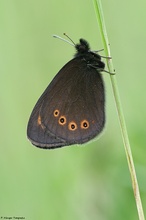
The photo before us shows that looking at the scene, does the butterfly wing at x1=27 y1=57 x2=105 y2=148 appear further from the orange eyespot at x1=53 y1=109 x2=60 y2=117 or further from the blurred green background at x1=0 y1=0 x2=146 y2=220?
the blurred green background at x1=0 y1=0 x2=146 y2=220

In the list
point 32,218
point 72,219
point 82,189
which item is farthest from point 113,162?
point 32,218

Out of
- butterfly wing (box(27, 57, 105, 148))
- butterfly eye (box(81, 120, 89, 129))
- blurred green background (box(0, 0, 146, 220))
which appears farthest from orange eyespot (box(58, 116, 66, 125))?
blurred green background (box(0, 0, 146, 220))

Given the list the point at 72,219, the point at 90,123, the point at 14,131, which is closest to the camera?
the point at 72,219

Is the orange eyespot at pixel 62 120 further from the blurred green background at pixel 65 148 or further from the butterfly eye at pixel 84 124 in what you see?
the blurred green background at pixel 65 148

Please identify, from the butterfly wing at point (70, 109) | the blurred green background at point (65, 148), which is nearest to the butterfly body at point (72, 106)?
the butterfly wing at point (70, 109)

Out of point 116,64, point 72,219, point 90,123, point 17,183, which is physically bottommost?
point 72,219

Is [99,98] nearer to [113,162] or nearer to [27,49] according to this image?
[113,162]

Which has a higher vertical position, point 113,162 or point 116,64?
point 116,64

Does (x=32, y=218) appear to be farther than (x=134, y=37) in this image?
No
